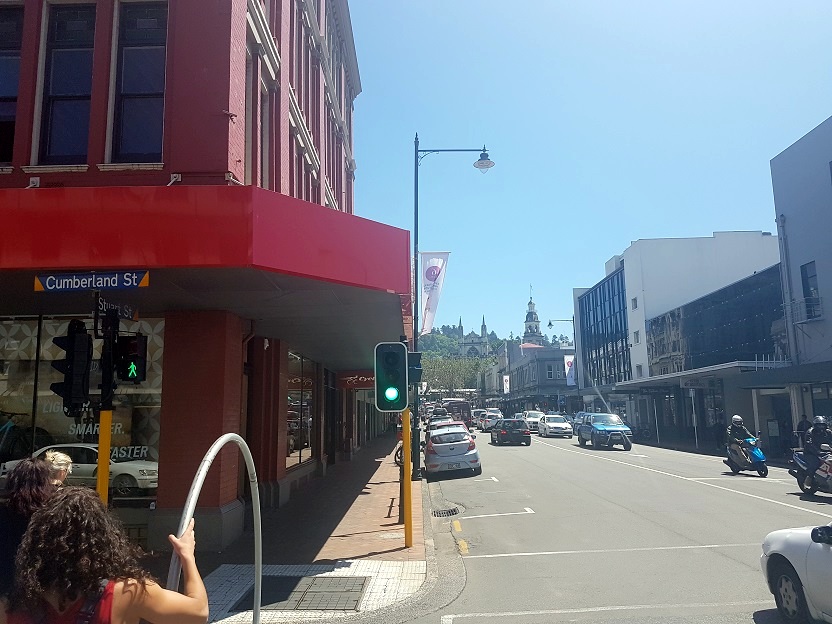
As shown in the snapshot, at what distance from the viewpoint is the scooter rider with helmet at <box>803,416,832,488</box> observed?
14914 millimetres

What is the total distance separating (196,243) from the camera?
26.3ft

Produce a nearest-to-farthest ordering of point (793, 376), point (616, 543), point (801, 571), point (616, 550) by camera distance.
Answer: point (801, 571) < point (616, 550) < point (616, 543) < point (793, 376)

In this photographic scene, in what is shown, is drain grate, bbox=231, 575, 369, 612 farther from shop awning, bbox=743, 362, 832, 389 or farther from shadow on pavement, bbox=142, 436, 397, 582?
shop awning, bbox=743, 362, 832, 389

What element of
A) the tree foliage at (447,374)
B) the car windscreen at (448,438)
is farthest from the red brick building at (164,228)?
the tree foliage at (447,374)

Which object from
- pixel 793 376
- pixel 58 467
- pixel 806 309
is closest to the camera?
pixel 58 467

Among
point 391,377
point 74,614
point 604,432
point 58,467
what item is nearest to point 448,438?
point 391,377

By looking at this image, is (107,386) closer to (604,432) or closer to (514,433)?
(604,432)

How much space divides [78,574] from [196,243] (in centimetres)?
591

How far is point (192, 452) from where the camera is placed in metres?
10.3

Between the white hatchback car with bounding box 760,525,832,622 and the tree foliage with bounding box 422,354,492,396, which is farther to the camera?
the tree foliage with bounding box 422,354,492,396

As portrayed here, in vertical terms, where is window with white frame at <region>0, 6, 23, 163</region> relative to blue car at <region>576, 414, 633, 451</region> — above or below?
above

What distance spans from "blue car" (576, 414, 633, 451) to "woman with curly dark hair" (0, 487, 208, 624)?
106 feet

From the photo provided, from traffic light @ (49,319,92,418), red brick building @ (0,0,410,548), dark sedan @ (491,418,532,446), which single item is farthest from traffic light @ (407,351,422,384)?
dark sedan @ (491,418,532,446)

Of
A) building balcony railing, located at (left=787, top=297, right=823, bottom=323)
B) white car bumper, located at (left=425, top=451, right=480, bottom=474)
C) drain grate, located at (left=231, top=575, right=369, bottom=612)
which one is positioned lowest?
drain grate, located at (left=231, top=575, right=369, bottom=612)
